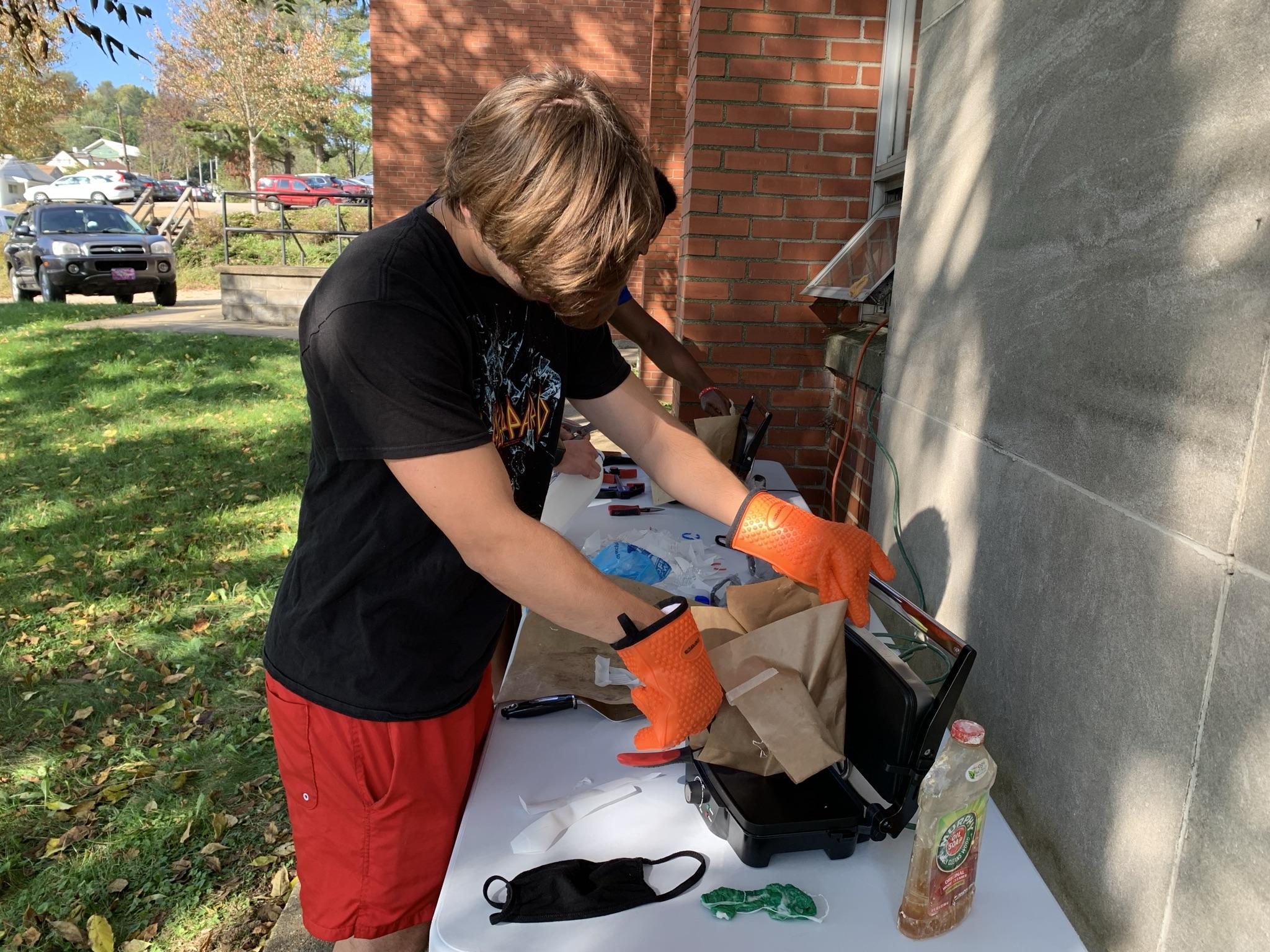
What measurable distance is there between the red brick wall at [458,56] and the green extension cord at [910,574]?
9598 mm

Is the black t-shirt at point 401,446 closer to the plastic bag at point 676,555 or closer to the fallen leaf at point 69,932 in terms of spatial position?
the plastic bag at point 676,555

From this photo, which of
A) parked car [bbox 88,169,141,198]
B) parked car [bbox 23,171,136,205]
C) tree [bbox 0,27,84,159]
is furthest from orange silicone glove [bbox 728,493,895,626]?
parked car [bbox 88,169,141,198]

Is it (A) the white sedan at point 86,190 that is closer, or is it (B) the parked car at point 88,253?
(B) the parked car at point 88,253

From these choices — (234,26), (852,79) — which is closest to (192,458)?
(852,79)

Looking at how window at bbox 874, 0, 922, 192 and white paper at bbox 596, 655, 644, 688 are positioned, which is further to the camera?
window at bbox 874, 0, 922, 192

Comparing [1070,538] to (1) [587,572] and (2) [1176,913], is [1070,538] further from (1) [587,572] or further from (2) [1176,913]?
(1) [587,572]

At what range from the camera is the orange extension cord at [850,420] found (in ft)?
10.2

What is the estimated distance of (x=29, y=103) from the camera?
72.2ft

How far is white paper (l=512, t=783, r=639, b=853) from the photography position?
1.37 meters

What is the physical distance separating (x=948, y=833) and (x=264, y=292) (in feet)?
47.7

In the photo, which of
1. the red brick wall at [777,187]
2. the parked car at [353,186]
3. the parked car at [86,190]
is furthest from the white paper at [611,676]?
the parked car at [86,190]

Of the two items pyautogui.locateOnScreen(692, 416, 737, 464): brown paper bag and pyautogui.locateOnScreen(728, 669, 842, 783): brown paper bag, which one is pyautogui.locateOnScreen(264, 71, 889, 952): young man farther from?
pyautogui.locateOnScreen(692, 416, 737, 464): brown paper bag

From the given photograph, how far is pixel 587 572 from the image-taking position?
1415mm

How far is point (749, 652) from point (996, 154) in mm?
1137
